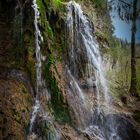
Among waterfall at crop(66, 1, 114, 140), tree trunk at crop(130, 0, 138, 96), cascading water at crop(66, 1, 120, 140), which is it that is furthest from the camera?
tree trunk at crop(130, 0, 138, 96)

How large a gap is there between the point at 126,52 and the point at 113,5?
296cm

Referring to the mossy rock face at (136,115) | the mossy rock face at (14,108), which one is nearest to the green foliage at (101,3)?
the mossy rock face at (136,115)

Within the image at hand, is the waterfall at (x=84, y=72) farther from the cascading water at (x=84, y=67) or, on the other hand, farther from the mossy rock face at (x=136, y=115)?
the mossy rock face at (x=136, y=115)

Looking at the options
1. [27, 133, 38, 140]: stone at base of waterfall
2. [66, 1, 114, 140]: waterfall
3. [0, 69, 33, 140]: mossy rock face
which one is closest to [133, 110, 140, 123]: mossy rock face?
[66, 1, 114, 140]: waterfall

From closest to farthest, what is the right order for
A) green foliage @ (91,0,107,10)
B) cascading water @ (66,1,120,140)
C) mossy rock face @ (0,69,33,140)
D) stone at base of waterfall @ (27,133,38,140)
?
mossy rock face @ (0,69,33,140) → stone at base of waterfall @ (27,133,38,140) → cascading water @ (66,1,120,140) → green foliage @ (91,0,107,10)

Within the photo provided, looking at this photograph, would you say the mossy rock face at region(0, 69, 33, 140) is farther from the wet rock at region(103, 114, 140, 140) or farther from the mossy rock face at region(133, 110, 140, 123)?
the mossy rock face at region(133, 110, 140, 123)

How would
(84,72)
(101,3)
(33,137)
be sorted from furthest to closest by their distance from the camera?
(101,3) → (84,72) → (33,137)

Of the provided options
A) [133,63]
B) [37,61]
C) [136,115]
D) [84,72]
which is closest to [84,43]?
[84,72]

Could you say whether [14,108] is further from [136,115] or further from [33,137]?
[136,115]

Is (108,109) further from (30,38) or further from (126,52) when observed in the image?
(126,52)

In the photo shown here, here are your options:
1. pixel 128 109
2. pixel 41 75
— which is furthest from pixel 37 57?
pixel 128 109

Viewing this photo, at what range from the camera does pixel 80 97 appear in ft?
35.8

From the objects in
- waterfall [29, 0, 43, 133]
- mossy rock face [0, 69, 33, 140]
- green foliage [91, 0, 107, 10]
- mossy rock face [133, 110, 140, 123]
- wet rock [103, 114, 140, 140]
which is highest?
green foliage [91, 0, 107, 10]

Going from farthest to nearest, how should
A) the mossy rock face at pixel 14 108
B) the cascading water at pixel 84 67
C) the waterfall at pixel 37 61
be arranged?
the cascading water at pixel 84 67 < the waterfall at pixel 37 61 < the mossy rock face at pixel 14 108
